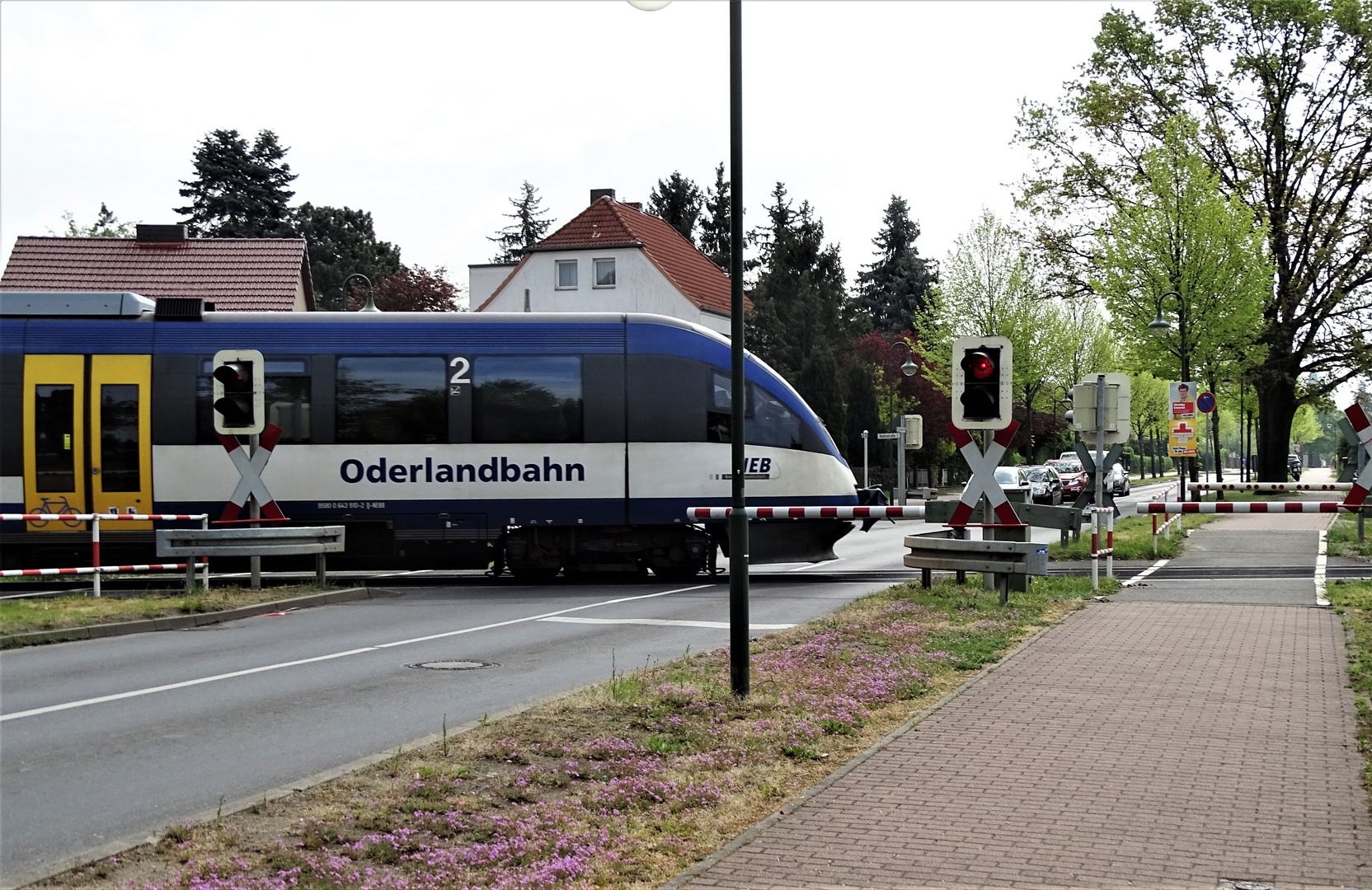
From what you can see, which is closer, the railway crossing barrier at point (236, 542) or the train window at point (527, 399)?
the railway crossing barrier at point (236, 542)

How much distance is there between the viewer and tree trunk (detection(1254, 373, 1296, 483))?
40.9 metres

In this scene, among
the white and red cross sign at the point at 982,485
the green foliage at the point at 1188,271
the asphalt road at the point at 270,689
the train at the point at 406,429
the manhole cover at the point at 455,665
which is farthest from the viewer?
the green foliage at the point at 1188,271

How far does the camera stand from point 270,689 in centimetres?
961

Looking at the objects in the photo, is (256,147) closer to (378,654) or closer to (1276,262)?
(1276,262)

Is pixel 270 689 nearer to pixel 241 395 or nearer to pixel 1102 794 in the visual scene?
pixel 1102 794

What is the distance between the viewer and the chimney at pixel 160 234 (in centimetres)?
3950

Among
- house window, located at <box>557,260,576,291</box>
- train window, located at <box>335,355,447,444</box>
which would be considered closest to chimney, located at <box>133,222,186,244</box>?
house window, located at <box>557,260,576,291</box>

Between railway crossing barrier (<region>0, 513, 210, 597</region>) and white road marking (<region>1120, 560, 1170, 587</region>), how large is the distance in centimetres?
1175

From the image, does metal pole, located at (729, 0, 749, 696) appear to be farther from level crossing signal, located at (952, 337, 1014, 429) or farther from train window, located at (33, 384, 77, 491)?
train window, located at (33, 384, 77, 491)

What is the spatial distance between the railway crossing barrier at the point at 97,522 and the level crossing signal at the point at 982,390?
9.21m

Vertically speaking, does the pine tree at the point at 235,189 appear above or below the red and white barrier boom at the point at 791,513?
above

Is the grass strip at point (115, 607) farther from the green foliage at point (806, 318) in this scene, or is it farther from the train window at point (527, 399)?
the green foliage at point (806, 318)

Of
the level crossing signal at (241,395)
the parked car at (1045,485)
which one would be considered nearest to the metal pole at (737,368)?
the level crossing signal at (241,395)

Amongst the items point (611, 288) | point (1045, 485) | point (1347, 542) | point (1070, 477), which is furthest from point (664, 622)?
point (611, 288)
